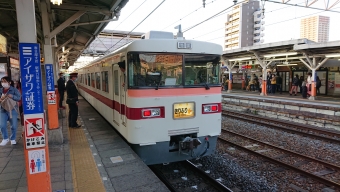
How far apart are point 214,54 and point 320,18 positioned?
5386cm

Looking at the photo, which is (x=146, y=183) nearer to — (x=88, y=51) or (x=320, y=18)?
(x=88, y=51)

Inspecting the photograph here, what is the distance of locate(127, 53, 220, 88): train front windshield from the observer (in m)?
4.55

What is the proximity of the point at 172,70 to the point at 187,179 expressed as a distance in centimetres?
227

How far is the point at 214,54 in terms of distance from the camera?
518cm

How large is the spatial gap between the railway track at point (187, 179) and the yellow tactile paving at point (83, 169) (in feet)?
4.54

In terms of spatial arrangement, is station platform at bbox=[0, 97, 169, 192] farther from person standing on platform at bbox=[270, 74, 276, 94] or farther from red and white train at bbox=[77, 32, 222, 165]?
person standing on platform at bbox=[270, 74, 276, 94]

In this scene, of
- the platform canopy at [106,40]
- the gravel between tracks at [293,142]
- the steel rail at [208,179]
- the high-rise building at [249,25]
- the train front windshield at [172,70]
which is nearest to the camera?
the steel rail at [208,179]

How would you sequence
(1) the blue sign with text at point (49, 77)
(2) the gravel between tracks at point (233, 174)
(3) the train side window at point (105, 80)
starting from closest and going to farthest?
(2) the gravel between tracks at point (233, 174) < (1) the blue sign with text at point (49, 77) < (3) the train side window at point (105, 80)

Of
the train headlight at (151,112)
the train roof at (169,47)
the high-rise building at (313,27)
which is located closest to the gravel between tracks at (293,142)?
the train roof at (169,47)

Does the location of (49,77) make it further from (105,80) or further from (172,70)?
(172,70)

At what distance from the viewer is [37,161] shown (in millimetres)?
3010

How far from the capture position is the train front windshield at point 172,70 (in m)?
4.55

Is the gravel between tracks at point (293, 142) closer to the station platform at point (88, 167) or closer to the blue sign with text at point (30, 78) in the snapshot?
the station platform at point (88, 167)

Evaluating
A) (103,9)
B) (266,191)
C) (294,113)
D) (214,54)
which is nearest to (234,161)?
(266,191)
